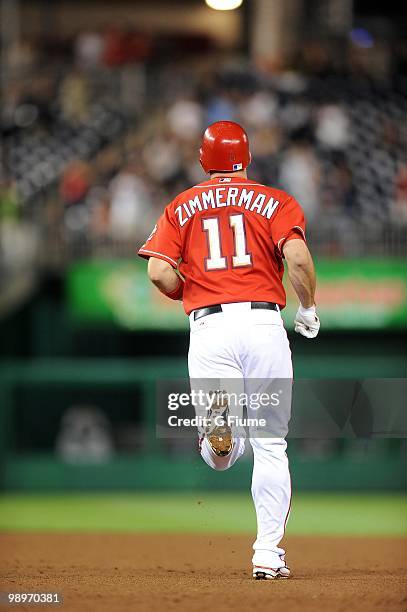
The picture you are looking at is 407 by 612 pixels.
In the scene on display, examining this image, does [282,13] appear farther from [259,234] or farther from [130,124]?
[259,234]

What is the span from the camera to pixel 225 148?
5.40 m

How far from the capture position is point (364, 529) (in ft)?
30.2

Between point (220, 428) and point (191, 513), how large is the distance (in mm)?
5900

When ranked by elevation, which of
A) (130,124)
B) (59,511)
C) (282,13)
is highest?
(282,13)

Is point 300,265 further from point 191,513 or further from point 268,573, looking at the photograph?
point 191,513

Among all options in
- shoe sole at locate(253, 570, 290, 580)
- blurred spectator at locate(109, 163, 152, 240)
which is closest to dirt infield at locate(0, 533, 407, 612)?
shoe sole at locate(253, 570, 290, 580)

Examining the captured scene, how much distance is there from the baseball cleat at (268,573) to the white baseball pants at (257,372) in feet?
0.08

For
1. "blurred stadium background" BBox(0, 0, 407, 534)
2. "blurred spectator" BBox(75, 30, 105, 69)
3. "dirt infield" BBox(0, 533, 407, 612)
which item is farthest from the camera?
"blurred spectator" BBox(75, 30, 105, 69)

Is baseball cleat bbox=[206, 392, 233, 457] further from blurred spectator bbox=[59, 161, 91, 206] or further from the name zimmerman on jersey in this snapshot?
blurred spectator bbox=[59, 161, 91, 206]

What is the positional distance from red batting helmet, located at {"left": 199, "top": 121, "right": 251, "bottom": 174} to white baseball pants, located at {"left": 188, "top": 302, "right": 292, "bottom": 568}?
681 mm

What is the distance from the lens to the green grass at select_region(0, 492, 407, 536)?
933cm

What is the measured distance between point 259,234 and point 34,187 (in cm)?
1081

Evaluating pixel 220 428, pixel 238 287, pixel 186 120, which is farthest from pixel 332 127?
pixel 220 428

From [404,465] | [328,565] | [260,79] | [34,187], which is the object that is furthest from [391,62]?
[328,565]
